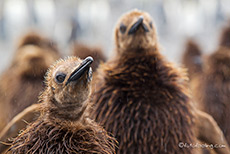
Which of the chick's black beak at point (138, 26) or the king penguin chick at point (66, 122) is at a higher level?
the chick's black beak at point (138, 26)

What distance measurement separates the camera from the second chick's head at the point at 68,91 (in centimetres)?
124

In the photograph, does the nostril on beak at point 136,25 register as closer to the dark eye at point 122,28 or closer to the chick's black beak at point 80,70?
the dark eye at point 122,28

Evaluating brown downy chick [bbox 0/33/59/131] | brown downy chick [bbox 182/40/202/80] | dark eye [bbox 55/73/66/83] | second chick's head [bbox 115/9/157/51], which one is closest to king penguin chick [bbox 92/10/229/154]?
second chick's head [bbox 115/9/157/51]

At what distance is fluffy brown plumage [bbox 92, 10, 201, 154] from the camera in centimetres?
167

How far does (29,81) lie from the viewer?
243 cm

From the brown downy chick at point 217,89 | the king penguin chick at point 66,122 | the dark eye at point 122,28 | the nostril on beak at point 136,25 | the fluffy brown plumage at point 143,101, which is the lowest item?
the king penguin chick at point 66,122

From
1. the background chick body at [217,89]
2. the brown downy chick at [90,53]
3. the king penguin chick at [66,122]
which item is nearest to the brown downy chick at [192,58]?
the background chick body at [217,89]

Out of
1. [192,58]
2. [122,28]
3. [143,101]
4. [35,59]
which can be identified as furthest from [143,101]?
[192,58]

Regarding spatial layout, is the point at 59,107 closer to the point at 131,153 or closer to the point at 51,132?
the point at 51,132

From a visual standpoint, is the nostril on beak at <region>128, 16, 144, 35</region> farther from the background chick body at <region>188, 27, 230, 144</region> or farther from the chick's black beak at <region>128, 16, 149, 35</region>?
the background chick body at <region>188, 27, 230, 144</region>

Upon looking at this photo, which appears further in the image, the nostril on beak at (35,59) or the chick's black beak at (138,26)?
the nostril on beak at (35,59)

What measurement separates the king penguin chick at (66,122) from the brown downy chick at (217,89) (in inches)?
58.7

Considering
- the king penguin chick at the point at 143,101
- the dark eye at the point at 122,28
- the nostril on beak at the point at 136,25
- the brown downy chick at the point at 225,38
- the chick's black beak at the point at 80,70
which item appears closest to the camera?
the chick's black beak at the point at 80,70

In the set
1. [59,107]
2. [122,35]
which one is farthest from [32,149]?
[122,35]
